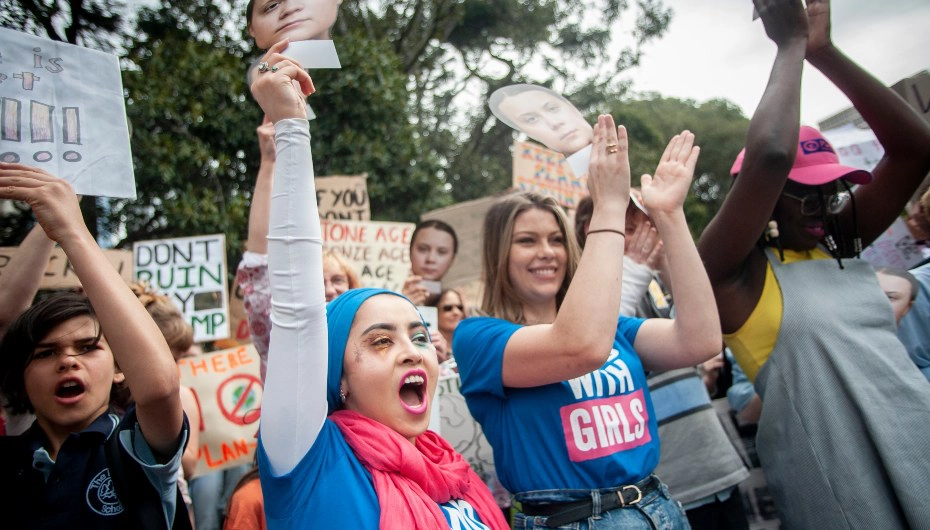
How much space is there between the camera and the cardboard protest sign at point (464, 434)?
10.1 feet

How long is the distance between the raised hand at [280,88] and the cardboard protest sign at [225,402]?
250 centimetres

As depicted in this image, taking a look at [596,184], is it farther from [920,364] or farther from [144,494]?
[920,364]

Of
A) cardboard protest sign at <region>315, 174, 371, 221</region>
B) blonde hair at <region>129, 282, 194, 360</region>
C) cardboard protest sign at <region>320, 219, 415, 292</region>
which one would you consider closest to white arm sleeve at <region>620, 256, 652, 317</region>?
blonde hair at <region>129, 282, 194, 360</region>

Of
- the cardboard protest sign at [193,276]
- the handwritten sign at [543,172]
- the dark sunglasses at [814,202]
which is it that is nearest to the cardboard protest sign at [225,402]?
the cardboard protest sign at [193,276]

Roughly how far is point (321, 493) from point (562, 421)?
78 cm

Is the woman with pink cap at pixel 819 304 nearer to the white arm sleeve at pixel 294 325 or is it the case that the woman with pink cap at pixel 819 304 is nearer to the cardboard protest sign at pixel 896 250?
the white arm sleeve at pixel 294 325

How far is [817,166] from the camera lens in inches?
88.0

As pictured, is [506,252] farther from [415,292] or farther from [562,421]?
[415,292]

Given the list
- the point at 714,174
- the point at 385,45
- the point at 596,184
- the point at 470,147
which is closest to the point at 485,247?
the point at 596,184

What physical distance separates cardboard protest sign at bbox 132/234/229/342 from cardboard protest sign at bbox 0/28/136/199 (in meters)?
2.49

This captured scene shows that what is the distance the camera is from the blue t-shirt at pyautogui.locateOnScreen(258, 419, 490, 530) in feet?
4.11

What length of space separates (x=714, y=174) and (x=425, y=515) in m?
24.0

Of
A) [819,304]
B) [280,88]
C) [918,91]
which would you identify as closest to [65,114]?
[280,88]

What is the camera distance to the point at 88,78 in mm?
1763
